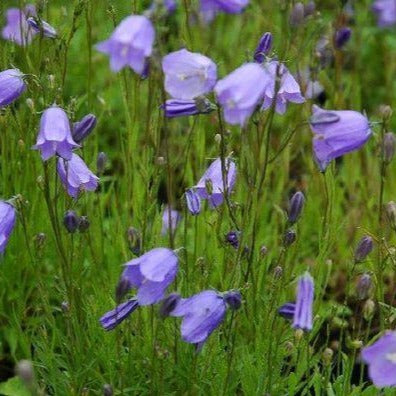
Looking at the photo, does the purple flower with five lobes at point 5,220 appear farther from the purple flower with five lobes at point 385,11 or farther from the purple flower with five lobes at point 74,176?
the purple flower with five lobes at point 385,11

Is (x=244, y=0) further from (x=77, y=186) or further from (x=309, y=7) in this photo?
(x=309, y=7)

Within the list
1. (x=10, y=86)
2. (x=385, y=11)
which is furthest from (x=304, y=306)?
(x=385, y=11)

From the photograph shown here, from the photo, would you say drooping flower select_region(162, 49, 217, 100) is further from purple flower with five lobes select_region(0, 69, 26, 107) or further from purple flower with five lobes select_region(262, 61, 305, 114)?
purple flower with five lobes select_region(0, 69, 26, 107)

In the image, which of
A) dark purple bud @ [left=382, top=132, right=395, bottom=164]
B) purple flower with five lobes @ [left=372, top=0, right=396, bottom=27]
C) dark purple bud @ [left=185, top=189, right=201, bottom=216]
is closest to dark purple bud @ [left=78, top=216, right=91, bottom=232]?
dark purple bud @ [left=185, top=189, right=201, bottom=216]

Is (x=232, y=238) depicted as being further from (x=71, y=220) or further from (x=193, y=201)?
(x=71, y=220)

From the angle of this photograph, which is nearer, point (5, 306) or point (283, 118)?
point (5, 306)

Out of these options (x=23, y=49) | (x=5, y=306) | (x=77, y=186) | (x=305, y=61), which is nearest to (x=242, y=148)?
(x=77, y=186)
